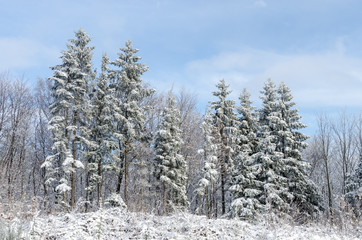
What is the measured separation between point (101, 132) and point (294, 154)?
15831 mm

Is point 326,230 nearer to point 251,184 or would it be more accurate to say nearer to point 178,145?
point 251,184

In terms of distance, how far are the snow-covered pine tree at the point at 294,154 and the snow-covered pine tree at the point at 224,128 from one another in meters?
3.68

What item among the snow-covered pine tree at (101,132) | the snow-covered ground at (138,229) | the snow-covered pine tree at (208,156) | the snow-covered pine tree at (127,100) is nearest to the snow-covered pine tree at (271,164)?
the snow-covered pine tree at (208,156)

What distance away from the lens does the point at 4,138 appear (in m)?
26.9

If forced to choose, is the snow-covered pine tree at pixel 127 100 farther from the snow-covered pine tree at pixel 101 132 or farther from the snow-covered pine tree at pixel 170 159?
the snow-covered pine tree at pixel 170 159

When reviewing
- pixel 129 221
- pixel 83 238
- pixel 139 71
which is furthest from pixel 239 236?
pixel 139 71

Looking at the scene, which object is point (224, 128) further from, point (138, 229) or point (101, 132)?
point (138, 229)

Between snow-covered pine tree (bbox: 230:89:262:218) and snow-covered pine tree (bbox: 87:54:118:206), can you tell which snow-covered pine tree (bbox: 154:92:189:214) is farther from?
snow-covered pine tree (bbox: 230:89:262:218)

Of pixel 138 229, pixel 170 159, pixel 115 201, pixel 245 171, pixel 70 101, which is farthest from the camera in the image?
pixel 170 159

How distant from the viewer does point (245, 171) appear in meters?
23.0

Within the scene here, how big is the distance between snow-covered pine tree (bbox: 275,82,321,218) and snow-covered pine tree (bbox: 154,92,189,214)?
845 centimetres

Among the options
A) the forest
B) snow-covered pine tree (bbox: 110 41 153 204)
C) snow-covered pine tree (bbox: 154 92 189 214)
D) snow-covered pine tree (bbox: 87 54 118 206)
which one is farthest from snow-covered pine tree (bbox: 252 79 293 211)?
snow-covered pine tree (bbox: 87 54 118 206)

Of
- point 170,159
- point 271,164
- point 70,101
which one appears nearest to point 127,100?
point 70,101

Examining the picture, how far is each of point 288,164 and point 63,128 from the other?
1773 centimetres
